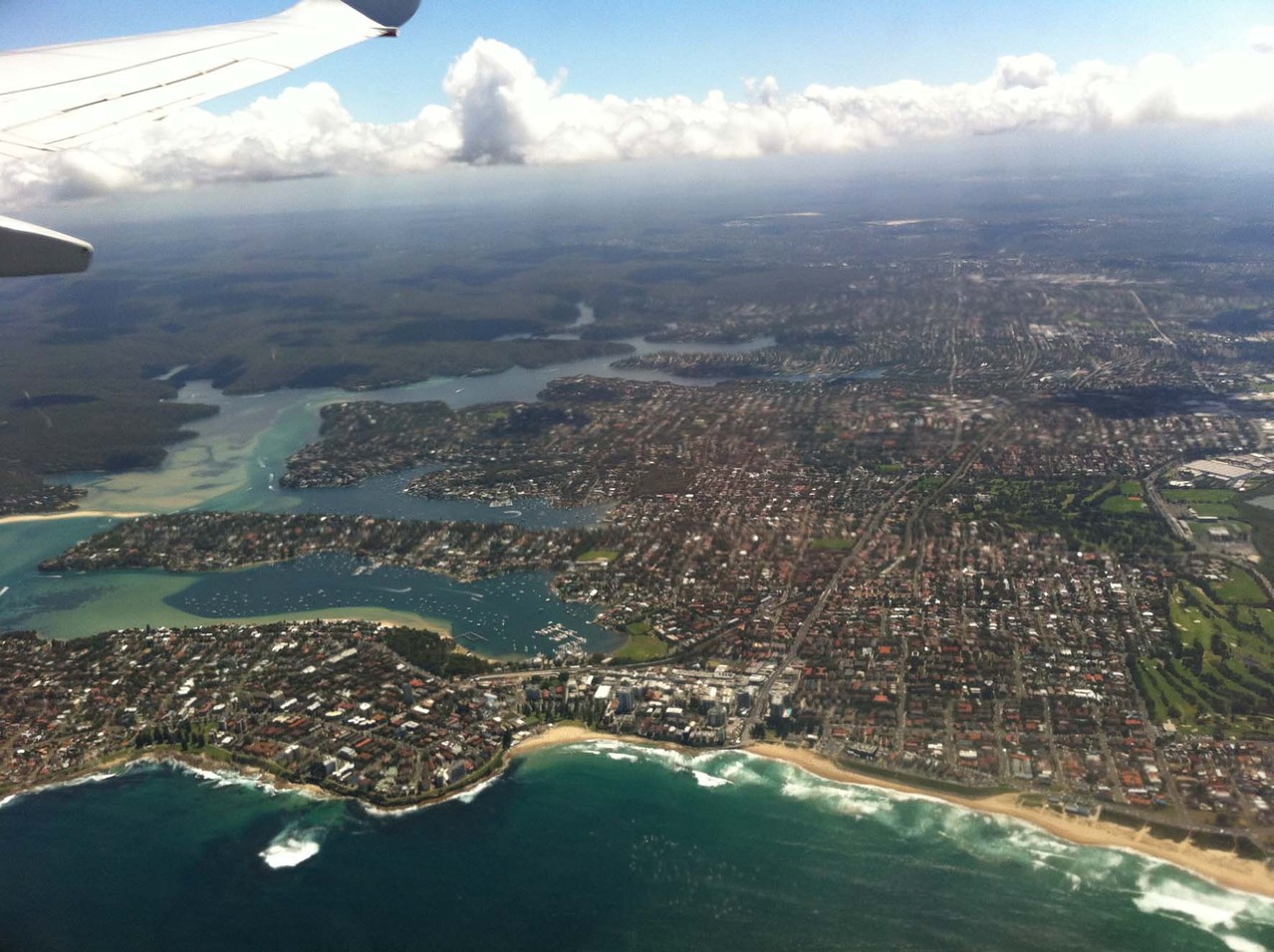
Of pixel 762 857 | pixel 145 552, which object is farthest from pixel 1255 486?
pixel 145 552

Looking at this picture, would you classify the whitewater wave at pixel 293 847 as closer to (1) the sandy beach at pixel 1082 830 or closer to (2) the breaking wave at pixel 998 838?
(1) the sandy beach at pixel 1082 830

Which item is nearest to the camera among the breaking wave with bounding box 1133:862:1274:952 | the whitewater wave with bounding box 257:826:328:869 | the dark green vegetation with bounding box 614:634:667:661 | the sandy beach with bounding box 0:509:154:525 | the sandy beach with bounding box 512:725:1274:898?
the breaking wave with bounding box 1133:862:1274:952

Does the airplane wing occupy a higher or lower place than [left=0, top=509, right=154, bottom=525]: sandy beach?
higher

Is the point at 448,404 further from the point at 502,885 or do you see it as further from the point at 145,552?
the point at 502,885

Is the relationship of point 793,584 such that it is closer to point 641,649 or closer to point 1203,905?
point 641,649

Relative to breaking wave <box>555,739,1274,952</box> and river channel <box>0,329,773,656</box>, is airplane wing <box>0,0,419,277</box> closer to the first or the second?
breaking wave <box>555,739,1274,952</box>

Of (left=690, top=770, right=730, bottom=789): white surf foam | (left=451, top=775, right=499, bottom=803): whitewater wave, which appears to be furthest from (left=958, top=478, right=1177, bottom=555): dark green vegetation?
(left=451, top=775, right=499, bottom=803): whitewater wave
